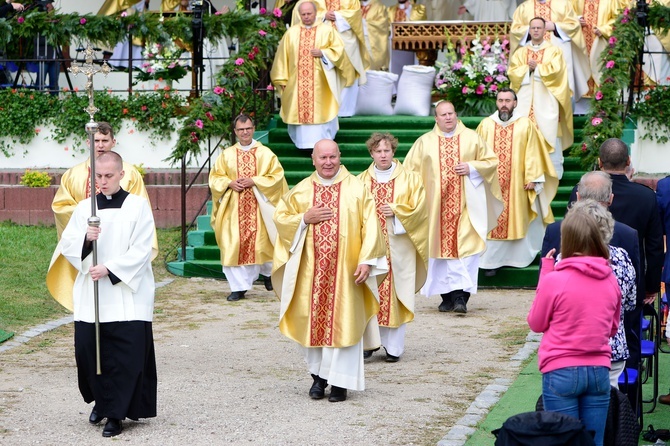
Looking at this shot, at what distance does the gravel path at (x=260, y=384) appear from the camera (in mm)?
7957

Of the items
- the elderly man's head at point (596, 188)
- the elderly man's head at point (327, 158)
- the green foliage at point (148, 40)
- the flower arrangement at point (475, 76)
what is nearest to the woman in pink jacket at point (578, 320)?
the elderly man's head at point (596, 188)

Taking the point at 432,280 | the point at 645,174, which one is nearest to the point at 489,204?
the point at 432,280

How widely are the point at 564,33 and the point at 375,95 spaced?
256cm

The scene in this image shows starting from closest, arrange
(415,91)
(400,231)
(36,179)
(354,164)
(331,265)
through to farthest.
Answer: (331,265), (400,231), (354,164), (36,179), (415,91)

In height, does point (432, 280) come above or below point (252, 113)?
below

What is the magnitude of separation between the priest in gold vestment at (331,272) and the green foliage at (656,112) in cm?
776

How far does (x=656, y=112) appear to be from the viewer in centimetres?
1588

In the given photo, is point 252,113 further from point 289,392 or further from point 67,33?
point 289,392

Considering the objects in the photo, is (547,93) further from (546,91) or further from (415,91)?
(415,91)

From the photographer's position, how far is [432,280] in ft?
→ 42.0

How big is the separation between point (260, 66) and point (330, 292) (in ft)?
25.2

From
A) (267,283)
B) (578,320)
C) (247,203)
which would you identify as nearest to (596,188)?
(578,320)

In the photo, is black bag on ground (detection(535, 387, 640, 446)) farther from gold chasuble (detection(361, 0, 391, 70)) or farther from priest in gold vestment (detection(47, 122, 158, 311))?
gold chasuble (detection(361, 0, 391, 70))

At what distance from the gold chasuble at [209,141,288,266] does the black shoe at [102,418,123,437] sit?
5.66 m
